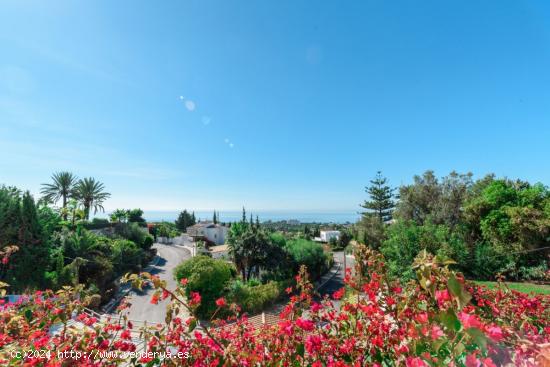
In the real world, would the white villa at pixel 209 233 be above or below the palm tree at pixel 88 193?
below

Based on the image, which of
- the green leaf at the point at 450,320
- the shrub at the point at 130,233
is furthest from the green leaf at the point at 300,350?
the shrub at the point at 130,233

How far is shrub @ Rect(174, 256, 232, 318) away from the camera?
45.0 feet

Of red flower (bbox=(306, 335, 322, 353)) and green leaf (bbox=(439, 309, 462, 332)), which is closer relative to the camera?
green leaf (bbox=(439, 309, 462, 332))

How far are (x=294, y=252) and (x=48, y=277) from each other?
1720 centimetres

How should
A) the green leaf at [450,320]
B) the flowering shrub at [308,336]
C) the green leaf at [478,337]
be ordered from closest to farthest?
the green leaf at [478,337], the green leaf at [450,320], the flowering shrub at [308,336]

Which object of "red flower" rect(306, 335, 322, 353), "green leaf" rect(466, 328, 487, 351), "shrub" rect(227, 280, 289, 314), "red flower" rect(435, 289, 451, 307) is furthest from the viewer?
"shrub" rect(227, 280, 289, 314)

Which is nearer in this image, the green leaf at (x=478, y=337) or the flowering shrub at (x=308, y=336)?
the green leaf at (x=478, y=337)

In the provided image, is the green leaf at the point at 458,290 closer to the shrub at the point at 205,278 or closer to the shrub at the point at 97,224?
the shrub at the point at 205,278

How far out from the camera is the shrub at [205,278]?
13.7 metres

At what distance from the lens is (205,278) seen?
1395 centimetres

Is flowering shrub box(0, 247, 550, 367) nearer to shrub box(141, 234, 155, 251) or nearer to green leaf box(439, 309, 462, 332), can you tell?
green leaf box(439, 309, 462, 332)

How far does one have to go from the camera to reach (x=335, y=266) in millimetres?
29047

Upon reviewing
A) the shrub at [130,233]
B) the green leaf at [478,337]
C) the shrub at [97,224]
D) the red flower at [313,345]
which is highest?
the green leaf at [478,337]

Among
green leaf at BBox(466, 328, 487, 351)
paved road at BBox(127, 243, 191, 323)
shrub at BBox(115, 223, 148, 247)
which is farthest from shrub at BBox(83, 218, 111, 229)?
green leaf at BBox(466, 328, 487, 351)
